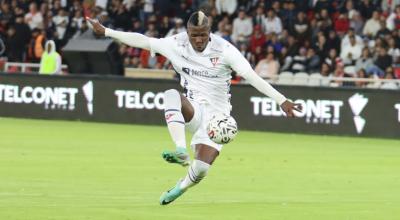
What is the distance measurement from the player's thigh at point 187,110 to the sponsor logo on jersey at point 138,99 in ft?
51.4

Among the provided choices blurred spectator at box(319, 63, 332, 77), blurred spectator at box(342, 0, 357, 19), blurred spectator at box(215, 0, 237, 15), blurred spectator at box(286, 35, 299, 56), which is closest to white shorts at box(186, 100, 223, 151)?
blurred spectator at box(319, 63, 332, 77)

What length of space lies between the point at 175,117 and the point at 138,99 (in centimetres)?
1645

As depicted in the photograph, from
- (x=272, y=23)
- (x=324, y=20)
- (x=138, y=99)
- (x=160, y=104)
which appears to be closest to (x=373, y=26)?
(x=324, y=20)

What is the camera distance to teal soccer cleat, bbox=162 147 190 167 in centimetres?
1205

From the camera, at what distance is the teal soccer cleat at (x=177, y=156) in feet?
39.5

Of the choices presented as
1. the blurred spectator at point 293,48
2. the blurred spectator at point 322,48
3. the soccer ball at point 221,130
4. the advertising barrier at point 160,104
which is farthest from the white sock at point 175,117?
the blurred spectator at point 293,48

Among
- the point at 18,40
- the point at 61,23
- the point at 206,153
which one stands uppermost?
the point at 206,153

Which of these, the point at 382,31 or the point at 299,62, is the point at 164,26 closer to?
the point at 299,62

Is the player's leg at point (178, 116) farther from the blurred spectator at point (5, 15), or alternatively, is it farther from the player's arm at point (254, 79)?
the blurred spectator at point (5, 15)

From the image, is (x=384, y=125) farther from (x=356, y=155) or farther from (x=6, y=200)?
(x=6, y=200)

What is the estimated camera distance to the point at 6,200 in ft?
44.3

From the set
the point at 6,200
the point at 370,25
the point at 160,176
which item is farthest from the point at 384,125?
the point at 6,200

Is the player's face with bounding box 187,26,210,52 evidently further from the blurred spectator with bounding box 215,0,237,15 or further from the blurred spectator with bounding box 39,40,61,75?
the blurred spectator with bounding box 215,0,237,15

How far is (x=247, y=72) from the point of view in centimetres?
1289
